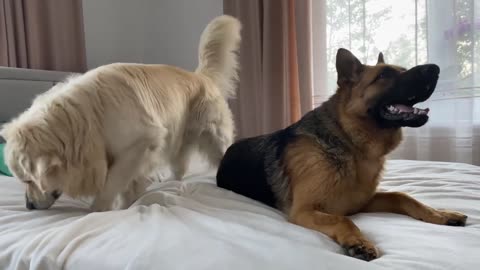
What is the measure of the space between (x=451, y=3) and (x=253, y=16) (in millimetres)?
1597

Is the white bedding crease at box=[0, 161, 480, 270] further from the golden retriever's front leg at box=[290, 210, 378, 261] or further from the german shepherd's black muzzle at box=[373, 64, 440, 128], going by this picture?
the german shepherd's black muzzle at box=[373, 64, 440, 128]

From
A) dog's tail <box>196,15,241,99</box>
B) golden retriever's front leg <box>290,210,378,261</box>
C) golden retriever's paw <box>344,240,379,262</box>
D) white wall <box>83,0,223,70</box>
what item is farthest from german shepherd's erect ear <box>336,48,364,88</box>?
white wall <box>83,0,223,70</box>

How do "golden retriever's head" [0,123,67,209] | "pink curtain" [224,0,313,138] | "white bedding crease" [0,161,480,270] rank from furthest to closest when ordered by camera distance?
"pink curtain" [224,0,313,138] → "golden retriever's head" [0,123,67,209] → "white bedding crease" [0,161,480,270]

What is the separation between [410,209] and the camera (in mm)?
1255

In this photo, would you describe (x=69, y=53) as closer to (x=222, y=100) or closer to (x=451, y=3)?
(x=222, y=100)

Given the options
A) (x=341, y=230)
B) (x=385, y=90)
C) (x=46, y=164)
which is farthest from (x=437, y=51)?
(x=46, y=164)

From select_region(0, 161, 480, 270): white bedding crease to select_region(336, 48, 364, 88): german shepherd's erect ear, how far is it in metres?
0.51

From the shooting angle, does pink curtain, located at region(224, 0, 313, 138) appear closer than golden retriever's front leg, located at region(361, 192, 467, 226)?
No

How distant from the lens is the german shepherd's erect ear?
1.49 meters

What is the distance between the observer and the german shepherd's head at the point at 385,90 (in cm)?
130

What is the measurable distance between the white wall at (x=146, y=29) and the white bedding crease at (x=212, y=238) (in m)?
2.73

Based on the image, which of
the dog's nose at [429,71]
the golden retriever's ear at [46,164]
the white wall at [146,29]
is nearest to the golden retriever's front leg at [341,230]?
the dog's nose at [429,71]

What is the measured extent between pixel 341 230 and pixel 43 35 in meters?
3.06

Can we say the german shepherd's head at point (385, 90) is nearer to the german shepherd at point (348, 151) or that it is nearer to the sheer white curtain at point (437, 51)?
the german shepherd at point (348, 151)
